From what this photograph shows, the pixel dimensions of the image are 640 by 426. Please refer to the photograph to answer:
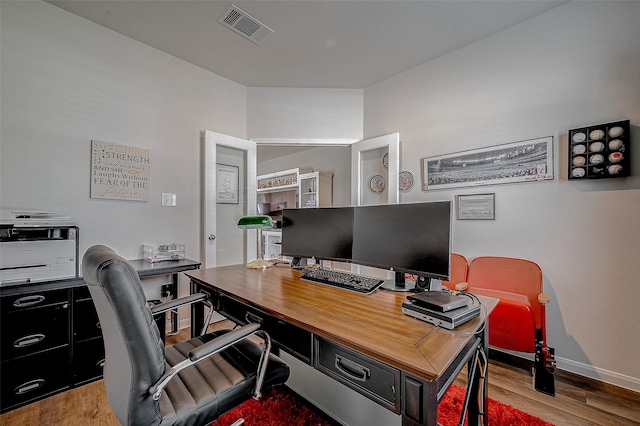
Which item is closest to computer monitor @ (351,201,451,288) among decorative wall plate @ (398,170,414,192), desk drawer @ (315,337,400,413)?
desk drawer @ (315,337,400,413)

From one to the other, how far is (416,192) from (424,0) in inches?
68.6

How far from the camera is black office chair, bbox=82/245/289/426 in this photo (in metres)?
0.91

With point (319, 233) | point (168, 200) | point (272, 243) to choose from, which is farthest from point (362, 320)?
point (272, 243)

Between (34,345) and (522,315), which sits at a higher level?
(522,315)

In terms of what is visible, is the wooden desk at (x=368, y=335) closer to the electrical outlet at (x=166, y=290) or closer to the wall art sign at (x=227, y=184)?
the electrical outlet at (x=166, y=290)

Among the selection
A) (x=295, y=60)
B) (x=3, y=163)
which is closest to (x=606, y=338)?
(x=295, y=60)

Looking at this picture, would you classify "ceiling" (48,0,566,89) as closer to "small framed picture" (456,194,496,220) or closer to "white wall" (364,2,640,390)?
"white wall" (364,2,640,390)

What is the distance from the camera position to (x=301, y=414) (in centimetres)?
163

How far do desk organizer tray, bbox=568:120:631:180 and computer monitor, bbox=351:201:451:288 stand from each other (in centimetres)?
156

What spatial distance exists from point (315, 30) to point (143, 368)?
2.79 m

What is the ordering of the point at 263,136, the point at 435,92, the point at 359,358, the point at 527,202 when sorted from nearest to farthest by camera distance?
the point at 359,358
the point at 527,202
the point at 435,92
the point at 263,136

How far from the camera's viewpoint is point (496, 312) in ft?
6.68

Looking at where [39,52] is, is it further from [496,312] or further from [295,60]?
[496,312]

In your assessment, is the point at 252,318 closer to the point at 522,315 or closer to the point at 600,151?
the point at 522,315
